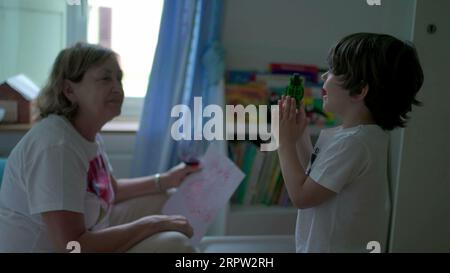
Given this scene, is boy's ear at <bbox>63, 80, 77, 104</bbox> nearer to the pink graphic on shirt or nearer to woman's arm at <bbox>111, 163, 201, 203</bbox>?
the pink graphic on shirt

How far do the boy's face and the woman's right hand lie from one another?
409mm

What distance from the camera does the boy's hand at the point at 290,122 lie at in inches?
28.0

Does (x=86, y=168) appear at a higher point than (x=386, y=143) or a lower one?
lower

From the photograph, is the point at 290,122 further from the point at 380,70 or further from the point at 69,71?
the point at 69,71

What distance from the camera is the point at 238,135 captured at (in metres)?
0.96

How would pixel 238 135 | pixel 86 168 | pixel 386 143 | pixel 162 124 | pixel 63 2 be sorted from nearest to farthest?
pixel 386 143 → pixel 86 168 → pixel 238 135 → pixel 63 2 → pixel 162 124

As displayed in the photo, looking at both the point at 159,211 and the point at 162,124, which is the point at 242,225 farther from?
the point at 162,124

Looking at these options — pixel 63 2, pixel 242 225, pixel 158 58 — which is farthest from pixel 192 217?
pixel 63 2

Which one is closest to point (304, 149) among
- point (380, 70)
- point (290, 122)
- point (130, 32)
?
point (290, 122)

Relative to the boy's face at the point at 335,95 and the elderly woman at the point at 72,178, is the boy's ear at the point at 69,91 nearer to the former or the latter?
the elderly woman at the point at 72,178

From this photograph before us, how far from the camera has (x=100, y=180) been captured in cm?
96

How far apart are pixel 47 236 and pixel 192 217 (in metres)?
0.33

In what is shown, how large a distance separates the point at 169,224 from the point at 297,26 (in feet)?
1.64

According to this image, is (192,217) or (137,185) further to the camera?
→ (137,185)
